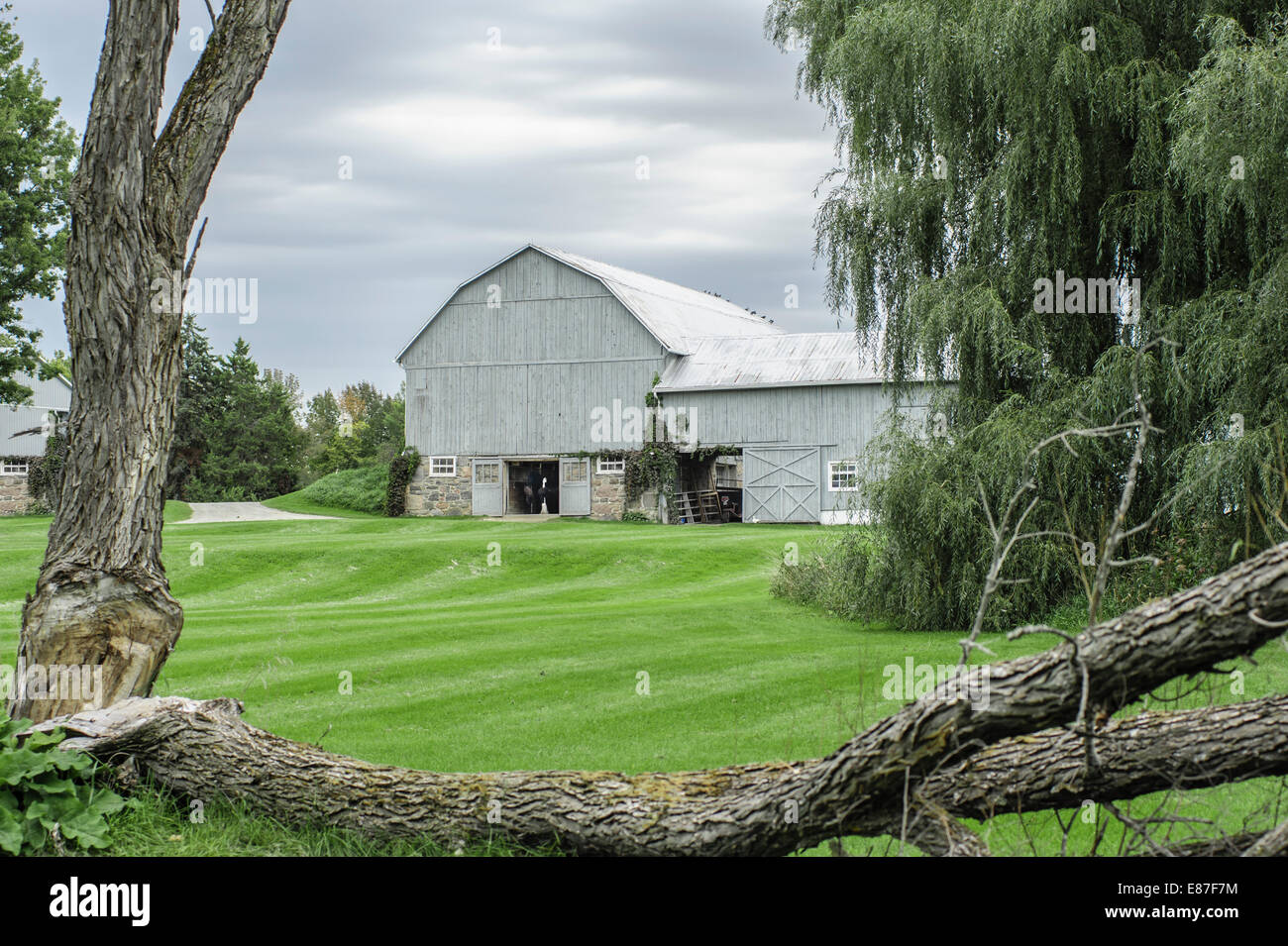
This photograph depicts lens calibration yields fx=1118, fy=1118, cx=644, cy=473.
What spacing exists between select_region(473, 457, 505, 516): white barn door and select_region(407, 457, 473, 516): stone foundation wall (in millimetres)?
308

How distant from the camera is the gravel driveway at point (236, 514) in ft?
124

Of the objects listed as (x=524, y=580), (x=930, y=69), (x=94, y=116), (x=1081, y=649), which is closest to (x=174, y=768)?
(x=94, y=116)

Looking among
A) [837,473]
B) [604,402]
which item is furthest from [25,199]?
[837,473]

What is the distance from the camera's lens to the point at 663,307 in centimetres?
4284

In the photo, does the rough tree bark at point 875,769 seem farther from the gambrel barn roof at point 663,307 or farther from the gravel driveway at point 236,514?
the gambrel barn roof at point 663,307

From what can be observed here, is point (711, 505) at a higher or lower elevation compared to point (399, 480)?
lower

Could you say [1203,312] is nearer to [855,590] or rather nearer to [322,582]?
[855,590]

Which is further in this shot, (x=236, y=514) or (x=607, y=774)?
(x=236, y=514)

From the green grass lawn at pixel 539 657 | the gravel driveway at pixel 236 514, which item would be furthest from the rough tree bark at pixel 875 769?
the gravel driveway at pixel 236 514

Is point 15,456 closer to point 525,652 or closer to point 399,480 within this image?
point 399,480

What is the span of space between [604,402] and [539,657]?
2656cm

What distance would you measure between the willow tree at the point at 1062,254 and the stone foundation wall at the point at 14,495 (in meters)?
42.6

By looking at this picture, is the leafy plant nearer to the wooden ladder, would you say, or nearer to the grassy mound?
the wooden ladder

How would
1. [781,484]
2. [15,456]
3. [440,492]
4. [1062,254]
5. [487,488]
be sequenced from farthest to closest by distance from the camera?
[15,456] → [440,492] → [487,488] → [781,484] → [1062,254]
